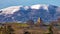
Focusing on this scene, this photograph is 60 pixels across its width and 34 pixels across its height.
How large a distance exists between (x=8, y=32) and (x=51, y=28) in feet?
24.2

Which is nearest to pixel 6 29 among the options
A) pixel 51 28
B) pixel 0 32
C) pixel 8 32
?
pixel 8 32

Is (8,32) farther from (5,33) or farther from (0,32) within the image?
(0,32)

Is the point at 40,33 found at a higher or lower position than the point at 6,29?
lower

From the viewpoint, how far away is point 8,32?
4000 centimetres

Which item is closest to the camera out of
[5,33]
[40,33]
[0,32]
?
[5,33]

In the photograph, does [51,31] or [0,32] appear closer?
[51,31]

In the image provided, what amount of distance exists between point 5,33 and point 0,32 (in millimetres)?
5273

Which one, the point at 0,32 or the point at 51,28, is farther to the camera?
the point at 0,32

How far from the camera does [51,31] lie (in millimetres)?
40031

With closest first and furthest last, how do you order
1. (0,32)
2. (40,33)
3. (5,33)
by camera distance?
(5,33) < (0,32) < (40,33)

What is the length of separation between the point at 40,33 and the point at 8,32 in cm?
1890

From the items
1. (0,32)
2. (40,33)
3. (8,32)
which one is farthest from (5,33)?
(40,33)

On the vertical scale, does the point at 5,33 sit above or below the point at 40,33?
above

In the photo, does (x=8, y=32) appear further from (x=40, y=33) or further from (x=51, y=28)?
(x=40, y=33)
